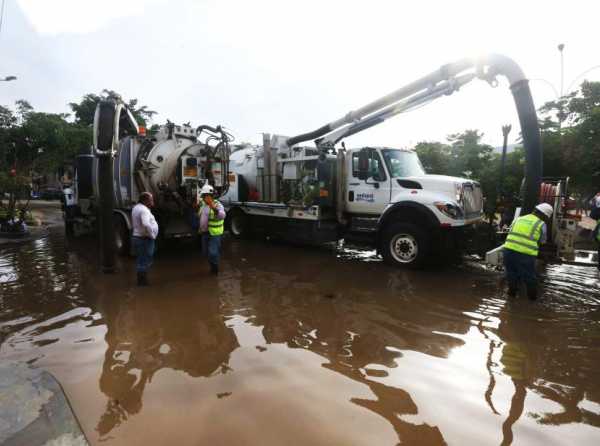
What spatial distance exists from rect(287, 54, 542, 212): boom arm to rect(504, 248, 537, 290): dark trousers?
1.49m

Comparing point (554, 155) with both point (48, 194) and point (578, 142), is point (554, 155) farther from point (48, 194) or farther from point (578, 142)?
point (48, 194)

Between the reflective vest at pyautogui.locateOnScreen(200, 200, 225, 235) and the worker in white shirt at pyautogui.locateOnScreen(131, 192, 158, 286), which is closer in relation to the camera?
the worker in white shirt at pyautogui.locateOnScreen(131, 192, 158, 286)

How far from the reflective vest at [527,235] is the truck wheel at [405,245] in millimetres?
1809

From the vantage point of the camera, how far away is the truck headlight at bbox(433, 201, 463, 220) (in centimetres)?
679

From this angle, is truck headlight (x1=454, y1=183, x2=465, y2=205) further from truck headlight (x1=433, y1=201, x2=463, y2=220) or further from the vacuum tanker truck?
the vacuum tanker truck

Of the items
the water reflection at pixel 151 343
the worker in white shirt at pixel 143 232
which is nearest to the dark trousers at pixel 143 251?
the worker in white shirt at pixel 143 232

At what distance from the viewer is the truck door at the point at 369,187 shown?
784 centimetres

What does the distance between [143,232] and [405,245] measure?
4.66 metres

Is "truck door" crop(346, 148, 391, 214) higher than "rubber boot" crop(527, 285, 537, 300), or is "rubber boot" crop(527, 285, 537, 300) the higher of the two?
"truck door" crop(346, 148, 391, 214)

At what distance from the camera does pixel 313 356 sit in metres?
3.60

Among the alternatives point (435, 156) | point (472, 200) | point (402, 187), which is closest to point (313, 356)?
point (402, 187)

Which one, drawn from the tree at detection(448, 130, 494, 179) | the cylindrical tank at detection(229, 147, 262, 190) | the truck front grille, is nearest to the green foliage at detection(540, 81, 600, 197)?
the tree at detection(448, 130, 494, 179)

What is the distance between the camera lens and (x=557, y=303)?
17.1 feet

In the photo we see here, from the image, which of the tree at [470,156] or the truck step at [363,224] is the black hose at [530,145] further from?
the tree at [470,156]
